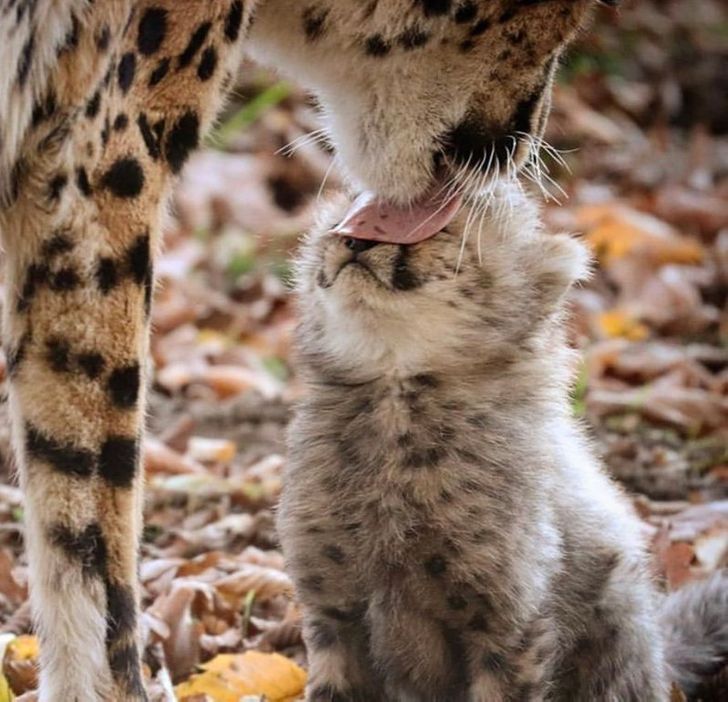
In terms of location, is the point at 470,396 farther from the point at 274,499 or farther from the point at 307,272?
the point at 274,499

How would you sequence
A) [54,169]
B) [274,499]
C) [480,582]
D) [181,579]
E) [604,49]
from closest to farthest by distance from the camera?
1. [54,169]
2. [480,582]
3. [181,579]
4. [274,499]
5. [604,49]

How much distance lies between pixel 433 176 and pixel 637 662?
1289 mm

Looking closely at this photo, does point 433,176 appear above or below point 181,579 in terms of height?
above

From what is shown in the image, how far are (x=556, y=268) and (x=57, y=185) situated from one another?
132 cm

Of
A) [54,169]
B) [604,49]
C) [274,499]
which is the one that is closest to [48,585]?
[54,169]

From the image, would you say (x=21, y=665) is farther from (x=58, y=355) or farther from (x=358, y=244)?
(x=358, y=244)

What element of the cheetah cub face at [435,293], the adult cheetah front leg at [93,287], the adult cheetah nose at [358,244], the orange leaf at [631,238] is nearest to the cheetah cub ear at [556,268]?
the cheetah cub face at [435,293]

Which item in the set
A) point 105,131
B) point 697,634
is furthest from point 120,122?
point 697,634

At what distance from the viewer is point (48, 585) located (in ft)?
11.6

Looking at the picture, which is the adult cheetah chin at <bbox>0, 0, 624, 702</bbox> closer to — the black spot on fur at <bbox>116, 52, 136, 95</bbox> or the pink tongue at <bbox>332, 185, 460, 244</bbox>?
the black spot on fur at <bbox>116, 52, 136, 95</bbox>

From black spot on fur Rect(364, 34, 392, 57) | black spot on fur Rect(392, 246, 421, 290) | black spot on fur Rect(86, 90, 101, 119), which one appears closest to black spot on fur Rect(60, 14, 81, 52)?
Result: black spot on fur Rect(86, 90, 101, 119)

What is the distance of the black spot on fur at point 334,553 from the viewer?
12.9ft

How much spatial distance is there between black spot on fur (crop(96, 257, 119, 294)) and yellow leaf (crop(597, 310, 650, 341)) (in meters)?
4.74

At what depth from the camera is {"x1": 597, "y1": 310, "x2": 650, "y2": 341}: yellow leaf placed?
25.7 ft
